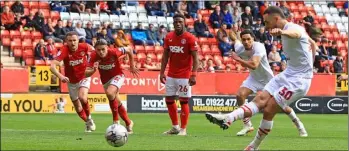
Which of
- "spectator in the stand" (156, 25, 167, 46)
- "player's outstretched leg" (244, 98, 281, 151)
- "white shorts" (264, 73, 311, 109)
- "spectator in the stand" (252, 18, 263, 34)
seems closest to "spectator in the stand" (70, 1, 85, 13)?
"spectator in the stand" (156, 25, 167, 46)

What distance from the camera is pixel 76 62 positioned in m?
19.9

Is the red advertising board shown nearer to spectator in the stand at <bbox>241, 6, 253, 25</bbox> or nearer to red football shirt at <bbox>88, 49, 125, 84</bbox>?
spectator in the stand at <bbox>241, 6, 253, 25</bbox>

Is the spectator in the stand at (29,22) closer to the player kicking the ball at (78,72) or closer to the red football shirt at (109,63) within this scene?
the player kicking the ball at (78,72)

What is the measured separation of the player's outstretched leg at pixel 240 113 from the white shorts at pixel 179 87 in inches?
204

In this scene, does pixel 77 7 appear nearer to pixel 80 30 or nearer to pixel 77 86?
pixel 80 30

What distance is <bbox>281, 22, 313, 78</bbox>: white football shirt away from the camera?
1370 centimetres

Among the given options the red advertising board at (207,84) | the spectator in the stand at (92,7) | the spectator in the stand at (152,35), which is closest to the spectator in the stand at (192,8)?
the spectator in the stand at (152,35)

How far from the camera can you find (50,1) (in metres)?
38.3

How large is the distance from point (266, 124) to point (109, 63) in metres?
6.36

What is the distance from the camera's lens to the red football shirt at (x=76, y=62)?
780 inches

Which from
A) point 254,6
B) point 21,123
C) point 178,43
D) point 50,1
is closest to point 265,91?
point 178,43

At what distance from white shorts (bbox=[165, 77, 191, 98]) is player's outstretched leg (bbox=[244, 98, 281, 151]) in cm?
528

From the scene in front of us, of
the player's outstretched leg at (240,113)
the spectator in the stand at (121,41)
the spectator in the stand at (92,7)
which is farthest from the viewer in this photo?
the spectator in the stand at (92,7)

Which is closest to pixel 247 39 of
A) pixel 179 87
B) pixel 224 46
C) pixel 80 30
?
pixel 179 87
